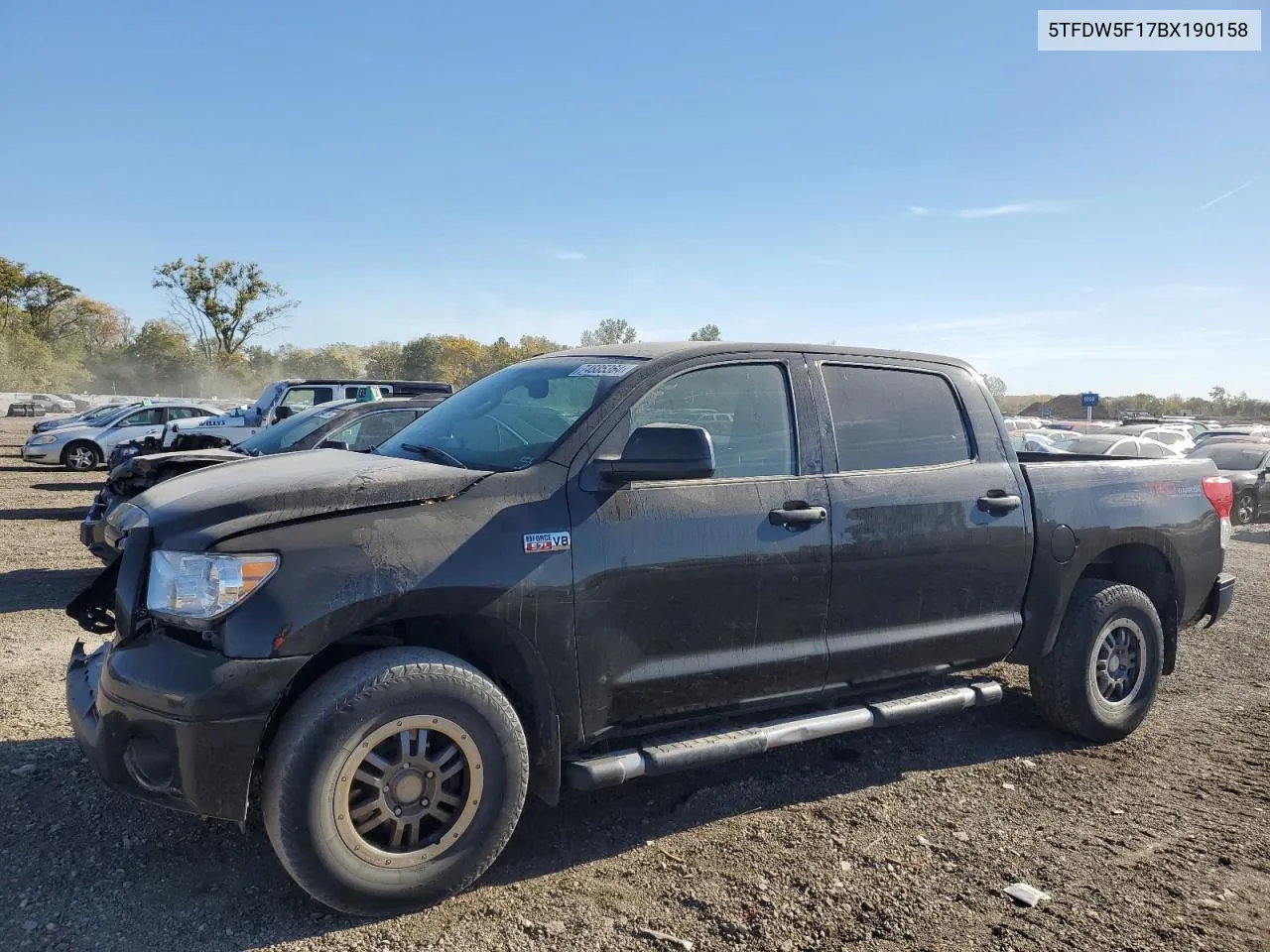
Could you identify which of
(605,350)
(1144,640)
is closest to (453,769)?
(605,350)

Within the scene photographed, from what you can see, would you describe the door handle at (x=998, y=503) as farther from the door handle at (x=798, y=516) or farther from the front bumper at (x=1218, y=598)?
the front bumper at (x=1218, y=598)

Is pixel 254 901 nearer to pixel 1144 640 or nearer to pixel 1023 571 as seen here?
pixel 1023 571

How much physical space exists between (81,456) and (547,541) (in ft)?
64.3

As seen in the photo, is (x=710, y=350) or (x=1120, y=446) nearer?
(x=710, y=350)

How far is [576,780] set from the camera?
322 centimetres

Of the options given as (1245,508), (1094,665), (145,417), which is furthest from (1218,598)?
(145,417)

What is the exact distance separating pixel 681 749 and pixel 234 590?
65.7 inches

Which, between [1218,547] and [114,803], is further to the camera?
[1218,547]

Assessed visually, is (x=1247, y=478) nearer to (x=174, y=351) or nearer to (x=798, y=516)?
(x=798, y=516)

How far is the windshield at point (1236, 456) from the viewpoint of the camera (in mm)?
16125

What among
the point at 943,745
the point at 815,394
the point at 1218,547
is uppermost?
the point at 815,394

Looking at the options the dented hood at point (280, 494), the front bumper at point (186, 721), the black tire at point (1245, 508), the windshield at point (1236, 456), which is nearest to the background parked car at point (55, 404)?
the windshield at point (1236, 456)

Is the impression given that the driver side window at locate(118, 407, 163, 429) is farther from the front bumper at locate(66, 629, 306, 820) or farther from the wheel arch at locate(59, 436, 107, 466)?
the front bumper at locate(66, 629, 306, 820)

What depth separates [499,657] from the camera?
320 centimetres
